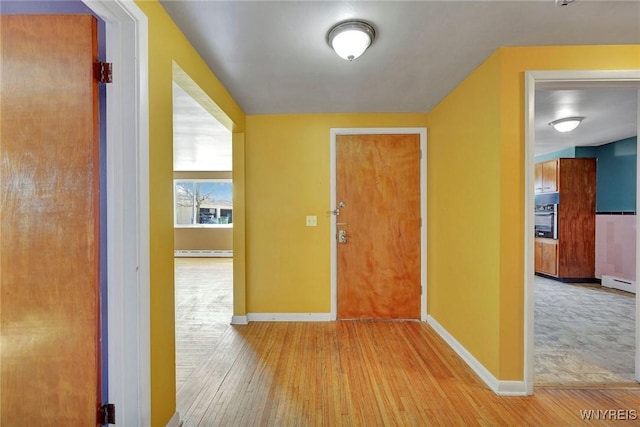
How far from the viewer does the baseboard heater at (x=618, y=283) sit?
4.14 meters

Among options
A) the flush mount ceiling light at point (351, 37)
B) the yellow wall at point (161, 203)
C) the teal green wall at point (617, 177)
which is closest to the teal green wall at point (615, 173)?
the teal green wall at point (617, 177)

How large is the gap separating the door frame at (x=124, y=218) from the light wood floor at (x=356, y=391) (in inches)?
24.2

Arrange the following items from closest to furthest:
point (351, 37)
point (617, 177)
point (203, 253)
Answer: point (351, 37), point (617, 177), point (203, 253)

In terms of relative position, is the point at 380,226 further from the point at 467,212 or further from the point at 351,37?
the point at 351,37

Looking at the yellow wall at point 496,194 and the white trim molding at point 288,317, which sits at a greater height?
the yellow wall at point 496,194

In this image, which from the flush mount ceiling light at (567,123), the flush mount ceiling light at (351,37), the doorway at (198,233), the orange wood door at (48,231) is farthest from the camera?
the flush mount ceiling light at (567,123)

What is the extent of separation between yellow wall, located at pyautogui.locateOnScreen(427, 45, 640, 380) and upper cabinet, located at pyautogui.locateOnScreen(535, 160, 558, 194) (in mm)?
3586

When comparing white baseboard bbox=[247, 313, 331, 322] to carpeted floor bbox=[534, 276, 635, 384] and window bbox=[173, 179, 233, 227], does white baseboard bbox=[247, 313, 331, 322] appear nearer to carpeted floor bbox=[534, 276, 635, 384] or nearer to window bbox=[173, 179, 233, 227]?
carpeted floor bbox=[534, 276, 635, 384]

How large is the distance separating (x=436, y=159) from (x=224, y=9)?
230 cm

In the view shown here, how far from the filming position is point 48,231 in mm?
1213

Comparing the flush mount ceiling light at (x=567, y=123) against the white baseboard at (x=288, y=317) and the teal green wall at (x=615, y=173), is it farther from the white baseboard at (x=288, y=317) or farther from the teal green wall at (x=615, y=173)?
the white baseboard at (x=288, y=317)

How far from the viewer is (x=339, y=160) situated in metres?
3.10

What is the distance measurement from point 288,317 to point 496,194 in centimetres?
235

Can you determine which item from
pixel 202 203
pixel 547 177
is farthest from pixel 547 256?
pixel 202 203
